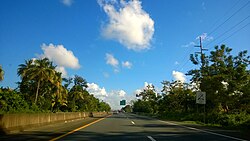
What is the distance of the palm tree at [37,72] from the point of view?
212ft

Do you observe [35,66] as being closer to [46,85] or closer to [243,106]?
[46,85]

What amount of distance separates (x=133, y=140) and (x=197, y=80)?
36075mm

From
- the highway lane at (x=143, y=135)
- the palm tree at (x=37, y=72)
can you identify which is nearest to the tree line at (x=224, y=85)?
the highway lane at (x=143, y=135)

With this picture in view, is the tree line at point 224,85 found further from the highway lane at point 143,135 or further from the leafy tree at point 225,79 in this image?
the highway lane at point 143,135

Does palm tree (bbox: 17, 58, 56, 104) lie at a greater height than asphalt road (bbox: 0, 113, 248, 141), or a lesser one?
greater

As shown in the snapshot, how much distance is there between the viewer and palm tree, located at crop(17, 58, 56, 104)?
212 feet

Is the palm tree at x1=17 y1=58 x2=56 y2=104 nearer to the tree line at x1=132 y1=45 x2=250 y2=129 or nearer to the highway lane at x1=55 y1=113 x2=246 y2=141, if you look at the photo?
the tree line at x1=132 y1=45 x2=250 y2=129

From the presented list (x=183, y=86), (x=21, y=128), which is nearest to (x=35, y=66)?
(x=183, y=86)

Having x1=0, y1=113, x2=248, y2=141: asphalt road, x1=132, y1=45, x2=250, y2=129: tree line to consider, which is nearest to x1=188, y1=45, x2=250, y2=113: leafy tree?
x1=132, y1=45, x2=250, y2=129: tree line

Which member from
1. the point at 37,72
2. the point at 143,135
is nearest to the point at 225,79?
the point at 143,135

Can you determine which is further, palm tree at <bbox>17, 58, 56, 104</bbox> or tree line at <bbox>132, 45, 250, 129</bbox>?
palm tree at <bbox>17, 58, 56, 104</bbox>

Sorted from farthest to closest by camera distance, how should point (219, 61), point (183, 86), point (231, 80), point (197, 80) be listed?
point (183, 86) → point (197, 80) → point (219, 61) → point (231, 80)

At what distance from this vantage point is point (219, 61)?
44000 millimetres

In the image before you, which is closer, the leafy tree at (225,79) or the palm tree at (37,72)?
the leafy tree at (225,79)
